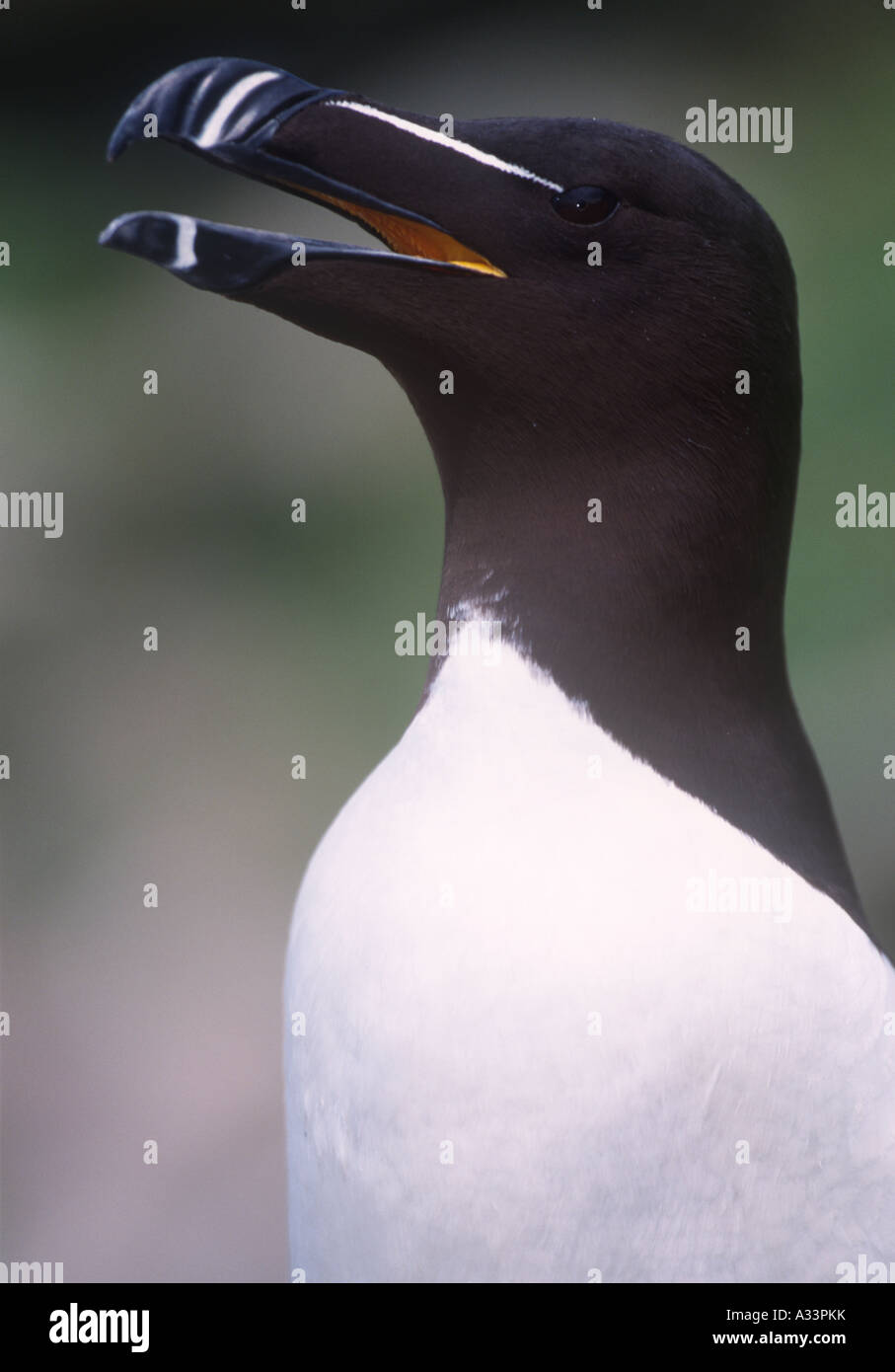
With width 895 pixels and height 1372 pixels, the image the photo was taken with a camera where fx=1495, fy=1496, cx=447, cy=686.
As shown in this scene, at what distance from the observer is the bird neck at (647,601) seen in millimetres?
1189

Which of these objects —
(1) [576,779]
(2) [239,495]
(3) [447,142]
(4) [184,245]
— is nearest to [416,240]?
(3) [447,142]

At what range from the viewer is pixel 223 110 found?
1136 mm

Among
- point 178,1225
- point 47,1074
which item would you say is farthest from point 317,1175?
point 47,1074

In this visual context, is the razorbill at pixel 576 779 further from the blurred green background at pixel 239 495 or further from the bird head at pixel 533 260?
the blurred green background at pixel 239 495

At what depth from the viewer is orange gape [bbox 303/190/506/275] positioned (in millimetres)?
1191

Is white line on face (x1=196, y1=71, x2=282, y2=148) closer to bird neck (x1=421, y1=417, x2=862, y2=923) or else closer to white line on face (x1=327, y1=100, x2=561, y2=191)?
white line on face (x1=327, y1=100, x2=561, y2=191)

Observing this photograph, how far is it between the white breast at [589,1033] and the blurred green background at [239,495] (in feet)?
7.02

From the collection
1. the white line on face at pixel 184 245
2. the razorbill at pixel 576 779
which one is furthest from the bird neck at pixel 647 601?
the white line on face at pixel 184 245

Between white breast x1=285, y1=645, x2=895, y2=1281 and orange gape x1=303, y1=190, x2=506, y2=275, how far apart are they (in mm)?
322

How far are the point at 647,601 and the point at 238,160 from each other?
1.52 feet

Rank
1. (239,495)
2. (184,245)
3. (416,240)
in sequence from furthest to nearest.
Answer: (239,495)
(416,240)
(184,245)

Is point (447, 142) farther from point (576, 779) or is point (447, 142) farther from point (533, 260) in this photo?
point (576, 779)

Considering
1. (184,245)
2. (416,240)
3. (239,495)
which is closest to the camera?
(184,245)
